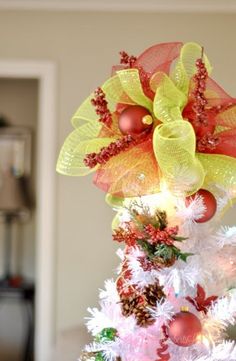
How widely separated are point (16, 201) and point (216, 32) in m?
1.85

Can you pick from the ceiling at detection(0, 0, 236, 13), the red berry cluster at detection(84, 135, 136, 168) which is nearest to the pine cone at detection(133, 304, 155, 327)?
the red berry cluster at detection(84, 135, 136, 168)

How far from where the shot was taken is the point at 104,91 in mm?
1147

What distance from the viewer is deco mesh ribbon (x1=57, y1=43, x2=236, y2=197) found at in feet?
3.38

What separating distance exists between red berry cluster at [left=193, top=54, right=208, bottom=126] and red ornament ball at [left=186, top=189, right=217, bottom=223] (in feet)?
0.56

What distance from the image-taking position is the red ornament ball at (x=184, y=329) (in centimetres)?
101

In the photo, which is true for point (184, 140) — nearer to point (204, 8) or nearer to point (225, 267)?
point (225, 267)

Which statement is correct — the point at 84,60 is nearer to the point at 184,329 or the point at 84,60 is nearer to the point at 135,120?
the point at 135,120

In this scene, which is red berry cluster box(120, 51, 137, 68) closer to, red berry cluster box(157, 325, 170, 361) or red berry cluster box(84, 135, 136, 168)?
red berry cluster box(84, 135, 136, 168)

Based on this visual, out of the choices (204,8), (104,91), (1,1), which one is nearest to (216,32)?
(204,8)

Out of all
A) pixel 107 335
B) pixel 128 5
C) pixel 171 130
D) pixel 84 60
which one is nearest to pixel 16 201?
pixel 84 60

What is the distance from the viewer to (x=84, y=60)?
284 centimetres

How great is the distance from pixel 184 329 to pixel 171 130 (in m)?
0.43

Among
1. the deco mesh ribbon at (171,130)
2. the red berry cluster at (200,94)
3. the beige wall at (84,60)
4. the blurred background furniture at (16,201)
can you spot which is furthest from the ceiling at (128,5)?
the red berry cluster at (200,94)

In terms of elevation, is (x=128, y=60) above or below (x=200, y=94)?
above
